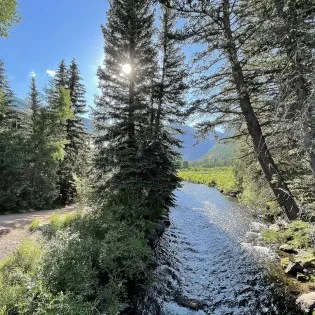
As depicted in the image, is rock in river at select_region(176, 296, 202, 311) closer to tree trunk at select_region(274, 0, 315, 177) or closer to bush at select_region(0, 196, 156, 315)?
bush at select_region(0, 196, 156, 315)

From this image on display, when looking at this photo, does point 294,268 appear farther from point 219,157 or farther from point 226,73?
point 219,157

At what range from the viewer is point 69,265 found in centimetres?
691

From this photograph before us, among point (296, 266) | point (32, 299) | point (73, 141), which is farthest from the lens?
point (73, 141)

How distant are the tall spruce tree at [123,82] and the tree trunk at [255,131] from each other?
6.63 metres

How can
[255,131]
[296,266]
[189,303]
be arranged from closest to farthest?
[255,131] < [189,303] < [296,266]

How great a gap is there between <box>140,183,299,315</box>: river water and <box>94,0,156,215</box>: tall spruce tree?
5.42 meters

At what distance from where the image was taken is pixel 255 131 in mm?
8227

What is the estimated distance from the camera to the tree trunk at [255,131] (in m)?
7.72

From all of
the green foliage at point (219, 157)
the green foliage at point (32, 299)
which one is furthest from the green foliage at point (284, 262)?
the green foliage at point (32, 299)

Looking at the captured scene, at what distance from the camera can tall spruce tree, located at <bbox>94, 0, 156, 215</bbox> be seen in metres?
14.4

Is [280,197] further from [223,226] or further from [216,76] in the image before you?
[223,226]

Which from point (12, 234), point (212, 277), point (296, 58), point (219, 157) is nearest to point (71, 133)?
point (12, 234)

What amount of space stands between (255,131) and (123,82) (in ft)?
29.8

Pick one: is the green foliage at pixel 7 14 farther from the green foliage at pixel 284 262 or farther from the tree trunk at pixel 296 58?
the green foliage at pixel 284 262
